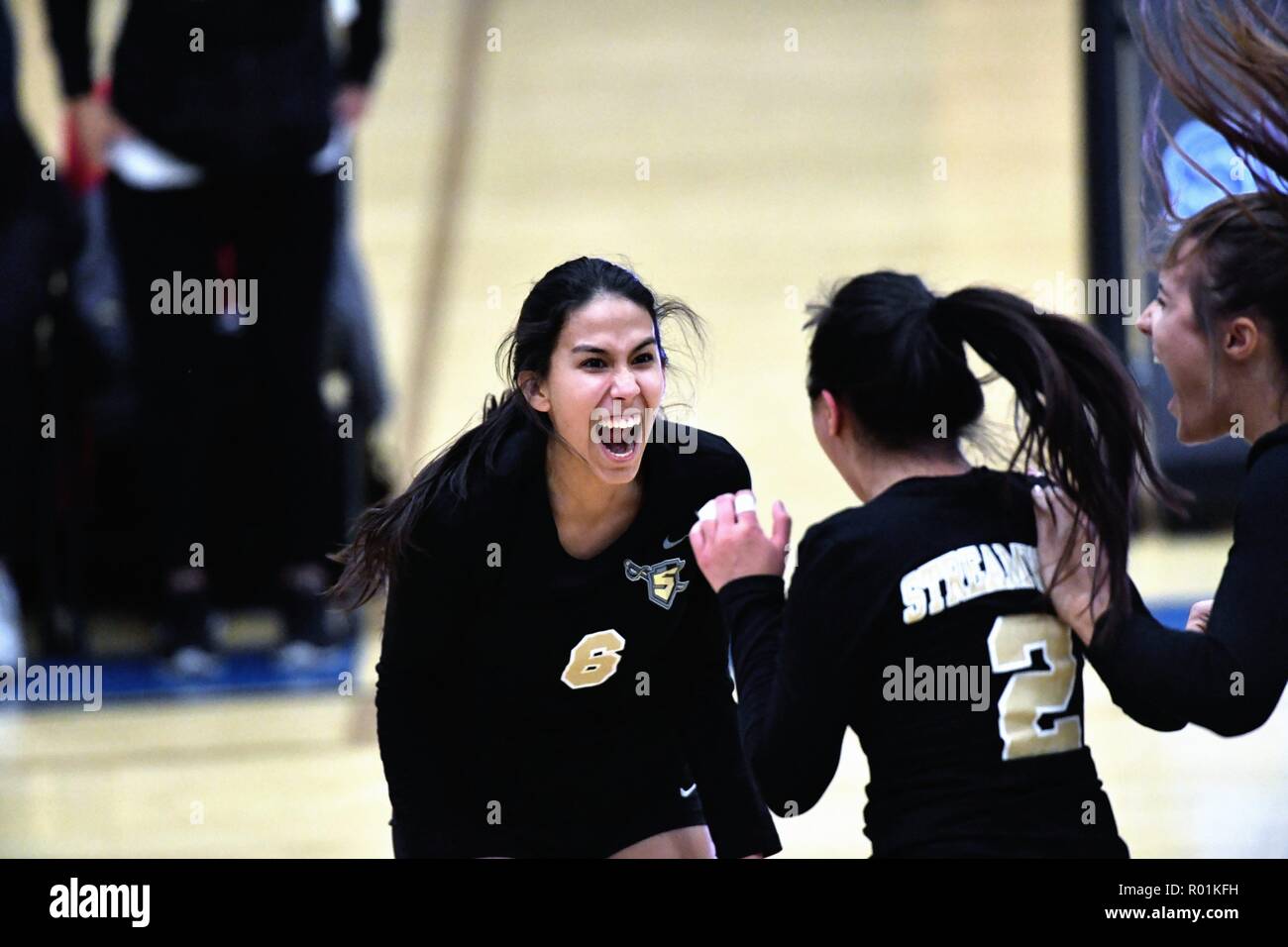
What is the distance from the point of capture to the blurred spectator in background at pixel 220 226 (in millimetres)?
4473

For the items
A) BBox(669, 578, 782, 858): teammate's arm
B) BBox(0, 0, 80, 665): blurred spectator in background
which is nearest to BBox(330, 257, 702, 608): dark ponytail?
BBox(669, 578, 782, 858): teammate's arm

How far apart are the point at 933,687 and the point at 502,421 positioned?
0.68m

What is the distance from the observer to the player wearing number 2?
2.00 meters

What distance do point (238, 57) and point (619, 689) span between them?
2561mm

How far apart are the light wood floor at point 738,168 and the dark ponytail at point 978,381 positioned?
134 inches

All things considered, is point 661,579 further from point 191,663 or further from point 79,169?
point 79,169

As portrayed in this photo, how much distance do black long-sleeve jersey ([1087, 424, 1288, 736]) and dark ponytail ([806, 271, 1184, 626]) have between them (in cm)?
13

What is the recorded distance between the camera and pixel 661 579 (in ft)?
7.68

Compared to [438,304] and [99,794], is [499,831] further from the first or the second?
[438,304]

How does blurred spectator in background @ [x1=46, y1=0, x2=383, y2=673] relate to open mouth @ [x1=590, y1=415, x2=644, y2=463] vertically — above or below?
above

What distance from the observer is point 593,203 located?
9234 millimetres

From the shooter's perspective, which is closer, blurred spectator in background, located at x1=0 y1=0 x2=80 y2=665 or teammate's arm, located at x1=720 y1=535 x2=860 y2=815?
teammate's arm, located at x1=720 y1=535 x2=860 y2=815

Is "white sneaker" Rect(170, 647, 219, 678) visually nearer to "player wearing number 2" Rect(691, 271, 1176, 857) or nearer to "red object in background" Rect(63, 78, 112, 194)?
"red object in background" Rect(63, 78, 112, 194)
